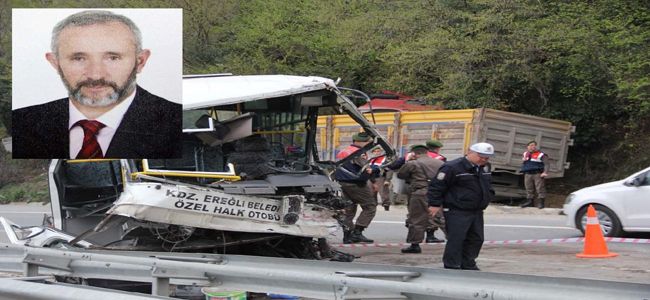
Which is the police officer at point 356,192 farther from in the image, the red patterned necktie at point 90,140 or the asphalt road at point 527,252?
the red patterned necktie at point 90,140

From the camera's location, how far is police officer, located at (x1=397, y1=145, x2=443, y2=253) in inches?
439

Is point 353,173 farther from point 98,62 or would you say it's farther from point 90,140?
point 98,62

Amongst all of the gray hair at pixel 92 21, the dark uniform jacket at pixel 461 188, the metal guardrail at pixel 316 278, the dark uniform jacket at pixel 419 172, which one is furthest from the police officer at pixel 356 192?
the gray hair at pixel 92 21

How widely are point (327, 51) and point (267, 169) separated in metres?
18.4

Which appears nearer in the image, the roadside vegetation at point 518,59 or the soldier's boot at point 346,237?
the soldier's boot at point 346,237

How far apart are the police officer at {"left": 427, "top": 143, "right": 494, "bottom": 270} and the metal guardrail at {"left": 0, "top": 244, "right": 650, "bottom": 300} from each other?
3.14m

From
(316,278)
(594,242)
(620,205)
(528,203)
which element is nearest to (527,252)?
(594,242)

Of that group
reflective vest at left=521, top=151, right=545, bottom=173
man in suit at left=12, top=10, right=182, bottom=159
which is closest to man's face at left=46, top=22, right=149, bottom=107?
man in suit at left=12, top=10, right=182, bottom=159

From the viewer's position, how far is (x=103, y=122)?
6.55m

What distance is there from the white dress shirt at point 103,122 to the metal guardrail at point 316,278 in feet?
2.90

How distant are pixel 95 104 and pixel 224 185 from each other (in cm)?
199

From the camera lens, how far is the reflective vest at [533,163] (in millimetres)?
18250

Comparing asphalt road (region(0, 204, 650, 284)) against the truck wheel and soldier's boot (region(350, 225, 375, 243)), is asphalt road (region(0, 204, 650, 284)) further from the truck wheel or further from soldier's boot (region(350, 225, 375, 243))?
the truck wheel

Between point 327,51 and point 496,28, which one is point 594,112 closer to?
Result: point 496,28
